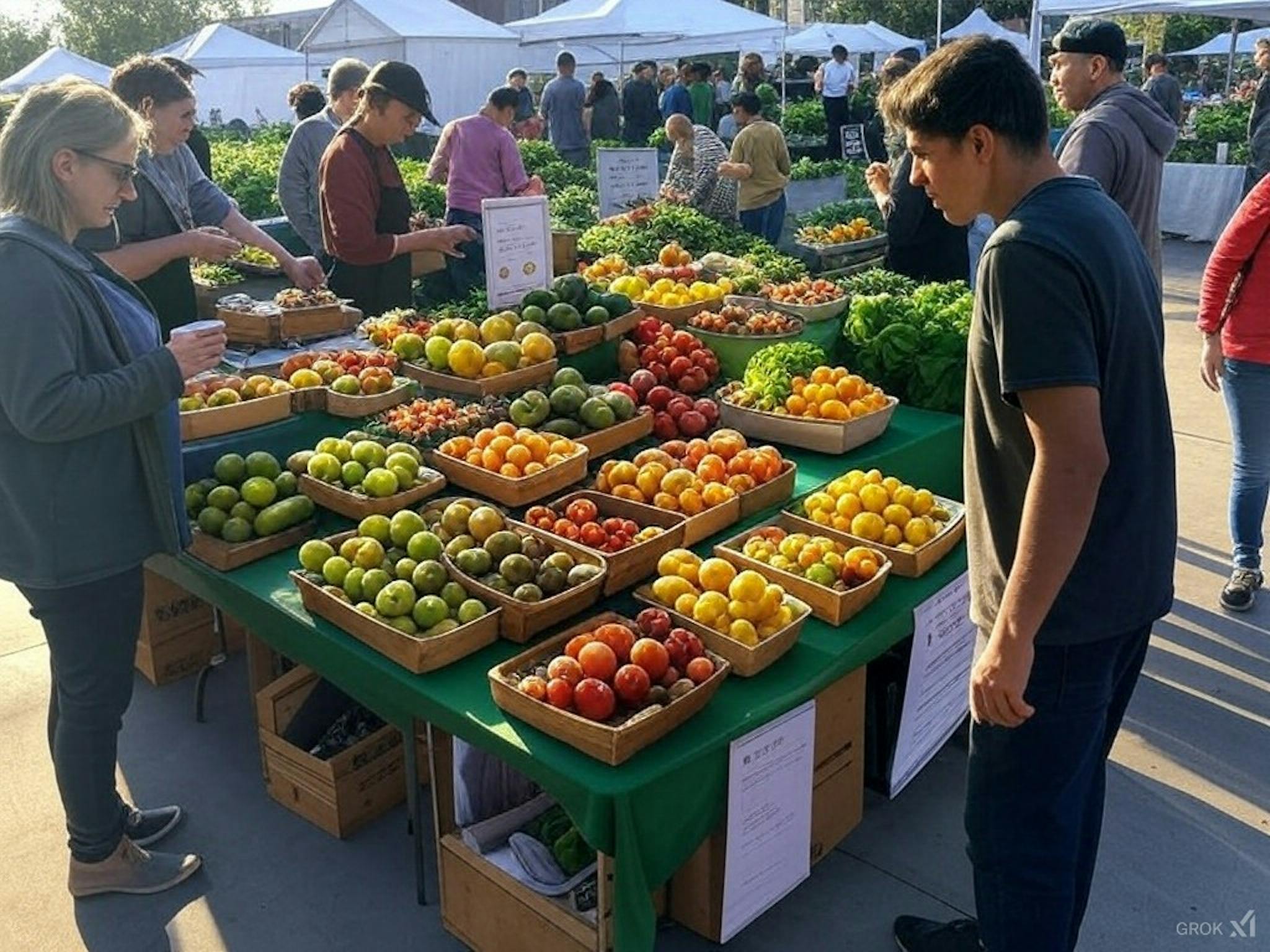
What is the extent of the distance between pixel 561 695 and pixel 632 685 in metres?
0.16

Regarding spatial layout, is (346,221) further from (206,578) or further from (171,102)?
(206,578)

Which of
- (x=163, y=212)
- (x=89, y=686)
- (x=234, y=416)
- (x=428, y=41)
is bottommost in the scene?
(x=89, y=686)

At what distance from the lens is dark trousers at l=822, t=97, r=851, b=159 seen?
1616 cm

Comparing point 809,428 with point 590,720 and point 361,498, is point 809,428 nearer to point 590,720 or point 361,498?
point 361,498

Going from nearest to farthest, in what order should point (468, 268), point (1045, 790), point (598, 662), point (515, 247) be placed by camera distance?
point (1045, 790), point (598, 662), point (515, 247), point (468, 268)

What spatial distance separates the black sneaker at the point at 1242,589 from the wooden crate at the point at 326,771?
343 cm

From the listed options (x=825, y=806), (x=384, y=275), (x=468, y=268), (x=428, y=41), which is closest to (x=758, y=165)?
(x=468, y=268)

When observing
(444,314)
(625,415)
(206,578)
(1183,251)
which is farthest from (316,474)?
(1183,251)

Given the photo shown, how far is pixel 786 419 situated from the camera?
12.6 feet

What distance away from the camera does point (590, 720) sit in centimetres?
222

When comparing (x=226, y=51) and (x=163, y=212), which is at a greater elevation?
(x=226, y=51)

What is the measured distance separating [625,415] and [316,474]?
43.3 inches

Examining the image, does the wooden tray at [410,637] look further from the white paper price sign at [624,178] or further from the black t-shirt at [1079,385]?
the white paper price sign at [624,178]

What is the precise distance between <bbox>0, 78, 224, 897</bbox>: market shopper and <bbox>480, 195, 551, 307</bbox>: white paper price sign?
1.79 meters
